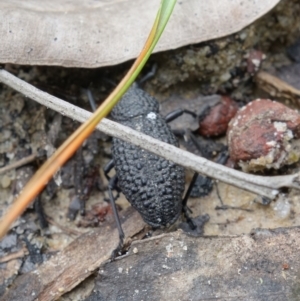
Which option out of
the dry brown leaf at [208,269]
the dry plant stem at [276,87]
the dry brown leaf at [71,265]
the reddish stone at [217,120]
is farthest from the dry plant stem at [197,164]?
the dry plant stem at [276,87]

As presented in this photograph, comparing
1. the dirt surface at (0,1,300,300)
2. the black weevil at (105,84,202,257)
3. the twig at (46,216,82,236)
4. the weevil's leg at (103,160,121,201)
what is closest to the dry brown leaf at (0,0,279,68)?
the dirt surface at (0,1,300,300)

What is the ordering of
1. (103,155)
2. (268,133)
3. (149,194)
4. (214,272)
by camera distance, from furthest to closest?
(103,155) < (268,133) < (149,194) < (214,272)

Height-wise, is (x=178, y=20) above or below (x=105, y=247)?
above

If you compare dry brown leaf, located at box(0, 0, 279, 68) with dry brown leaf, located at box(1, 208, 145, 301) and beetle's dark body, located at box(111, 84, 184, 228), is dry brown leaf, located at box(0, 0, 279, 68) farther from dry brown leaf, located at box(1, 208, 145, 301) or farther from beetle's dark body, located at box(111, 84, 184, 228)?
dry brown leaf, located at box(1, 208, 145, 301)

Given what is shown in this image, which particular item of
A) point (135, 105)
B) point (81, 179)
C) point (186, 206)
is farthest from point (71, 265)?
point (135, 105)

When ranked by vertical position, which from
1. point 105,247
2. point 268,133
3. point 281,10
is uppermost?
point 281,10

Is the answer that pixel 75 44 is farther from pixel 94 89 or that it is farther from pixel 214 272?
pixel 214 272

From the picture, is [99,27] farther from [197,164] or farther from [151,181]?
[197,164]

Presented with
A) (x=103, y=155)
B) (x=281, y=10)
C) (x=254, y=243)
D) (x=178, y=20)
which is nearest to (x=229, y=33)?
(x=178, y=20)
